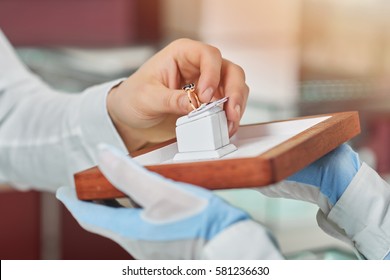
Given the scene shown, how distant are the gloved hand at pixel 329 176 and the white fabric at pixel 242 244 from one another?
4.8 inches

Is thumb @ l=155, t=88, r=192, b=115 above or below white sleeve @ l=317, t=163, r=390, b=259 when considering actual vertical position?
above

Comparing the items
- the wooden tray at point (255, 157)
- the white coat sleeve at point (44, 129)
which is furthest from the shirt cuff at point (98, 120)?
the wooden tray at point (255, 157)

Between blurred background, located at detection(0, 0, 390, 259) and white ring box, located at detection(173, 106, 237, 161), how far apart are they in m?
0.68

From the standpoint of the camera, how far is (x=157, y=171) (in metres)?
0.35

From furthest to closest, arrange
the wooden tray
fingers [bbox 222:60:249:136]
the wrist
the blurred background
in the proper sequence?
the blurred background, the wrist, fingers [bbox 222:60:249:136], the wooden tray

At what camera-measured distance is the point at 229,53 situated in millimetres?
1171

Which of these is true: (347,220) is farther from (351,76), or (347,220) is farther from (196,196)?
(351,76)

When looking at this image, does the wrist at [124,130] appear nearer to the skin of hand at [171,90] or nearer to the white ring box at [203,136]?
the skin of hand at [171,90]

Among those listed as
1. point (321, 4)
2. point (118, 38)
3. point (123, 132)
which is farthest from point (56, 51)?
point (123, 132)

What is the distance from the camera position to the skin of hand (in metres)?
0.43

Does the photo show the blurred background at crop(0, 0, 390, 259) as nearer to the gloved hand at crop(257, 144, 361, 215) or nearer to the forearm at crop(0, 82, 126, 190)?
the forearm at crop(0, 82, 126, 190)

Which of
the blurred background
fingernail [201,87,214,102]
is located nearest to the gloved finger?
fingernail [201,87,214,102]

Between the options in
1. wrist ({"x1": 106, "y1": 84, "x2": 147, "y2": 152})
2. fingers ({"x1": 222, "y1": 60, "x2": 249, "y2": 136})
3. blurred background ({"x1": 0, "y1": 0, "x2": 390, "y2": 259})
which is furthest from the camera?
blurred background ({"x1": 0, "y1": 0, "x2": 390, "y2": 259})

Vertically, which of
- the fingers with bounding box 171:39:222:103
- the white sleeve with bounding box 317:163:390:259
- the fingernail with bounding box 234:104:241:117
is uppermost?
the fingers with bounding box 171:39:222:103
